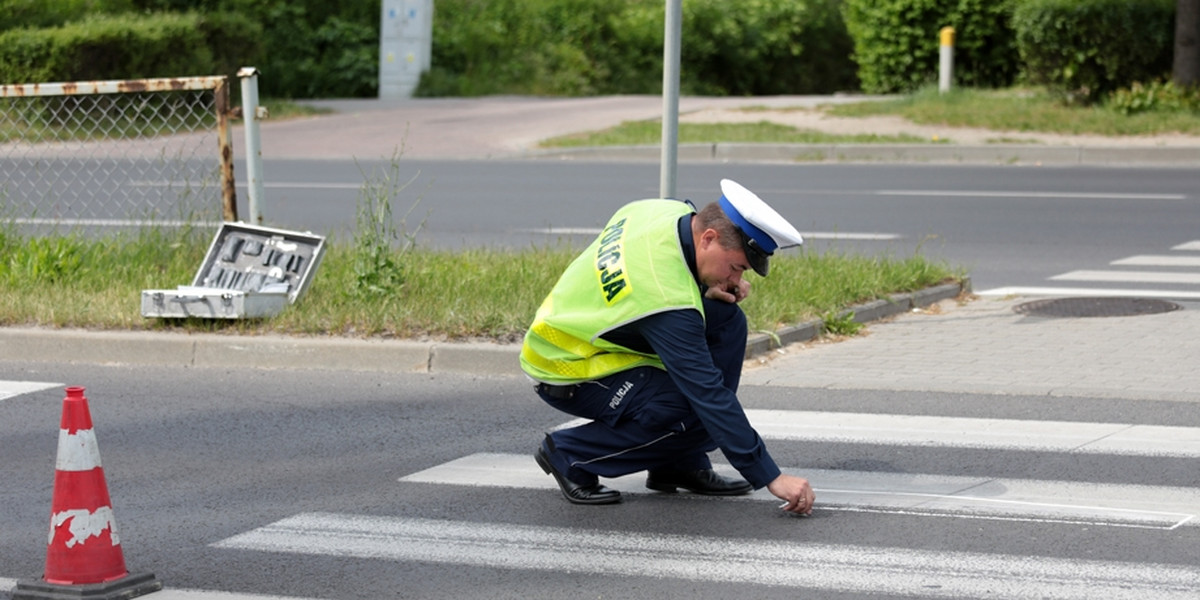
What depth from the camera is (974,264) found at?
10.4 m

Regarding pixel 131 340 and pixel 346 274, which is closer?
pixel 131 340

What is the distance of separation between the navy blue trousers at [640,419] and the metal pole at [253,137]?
3.90 metres

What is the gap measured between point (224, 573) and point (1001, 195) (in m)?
10.7

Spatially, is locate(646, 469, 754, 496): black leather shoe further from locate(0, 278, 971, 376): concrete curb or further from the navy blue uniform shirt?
locate(0, 278, 971, 376): concrete curb

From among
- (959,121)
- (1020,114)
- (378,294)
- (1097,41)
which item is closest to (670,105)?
(378,294)

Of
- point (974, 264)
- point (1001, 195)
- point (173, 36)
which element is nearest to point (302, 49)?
point (173, 36)

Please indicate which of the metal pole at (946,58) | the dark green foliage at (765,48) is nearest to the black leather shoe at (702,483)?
the metal pole at (946,58)

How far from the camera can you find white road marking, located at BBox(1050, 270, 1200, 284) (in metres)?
9.51

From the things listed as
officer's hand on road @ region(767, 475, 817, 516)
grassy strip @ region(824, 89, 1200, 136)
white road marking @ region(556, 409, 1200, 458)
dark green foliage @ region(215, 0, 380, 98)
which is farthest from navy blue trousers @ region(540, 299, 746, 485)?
dark green foliage @ region(215, 0, 380, 98)

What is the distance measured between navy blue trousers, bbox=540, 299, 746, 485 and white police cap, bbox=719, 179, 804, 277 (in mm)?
314

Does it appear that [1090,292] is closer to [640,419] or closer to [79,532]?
[640,419]

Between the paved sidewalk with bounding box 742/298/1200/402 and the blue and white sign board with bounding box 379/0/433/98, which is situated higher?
the blue and white sign board with bounding box 379/0/433/98

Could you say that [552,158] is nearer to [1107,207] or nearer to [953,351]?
[1107,207]

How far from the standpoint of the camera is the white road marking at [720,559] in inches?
169
